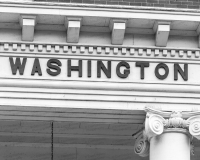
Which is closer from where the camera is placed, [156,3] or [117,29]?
[117,29]

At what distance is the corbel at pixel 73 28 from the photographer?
3084 centimetres

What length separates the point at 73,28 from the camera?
102ft

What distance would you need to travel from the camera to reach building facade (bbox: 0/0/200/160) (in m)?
30.8

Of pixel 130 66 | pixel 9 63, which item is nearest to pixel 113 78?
pixel 130 66

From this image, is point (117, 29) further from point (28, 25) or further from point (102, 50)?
point (28, 25)

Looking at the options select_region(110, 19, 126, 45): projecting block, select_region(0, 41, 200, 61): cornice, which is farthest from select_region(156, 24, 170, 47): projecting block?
select_region(110, 19, 126, 45): projecting block

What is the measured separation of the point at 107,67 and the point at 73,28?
5.14ft

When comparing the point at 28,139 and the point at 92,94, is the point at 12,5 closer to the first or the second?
the point at 92,94

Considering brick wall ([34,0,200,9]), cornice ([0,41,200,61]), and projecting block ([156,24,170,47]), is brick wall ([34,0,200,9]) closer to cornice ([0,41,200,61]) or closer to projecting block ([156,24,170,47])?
projecting block ([156,24,170,47])

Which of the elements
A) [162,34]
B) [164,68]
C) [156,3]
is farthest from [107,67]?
[156,3]

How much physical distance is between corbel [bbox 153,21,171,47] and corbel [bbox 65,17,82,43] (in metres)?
2.32

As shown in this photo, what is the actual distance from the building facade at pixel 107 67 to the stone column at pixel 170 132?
0.10ft

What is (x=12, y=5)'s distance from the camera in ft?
100

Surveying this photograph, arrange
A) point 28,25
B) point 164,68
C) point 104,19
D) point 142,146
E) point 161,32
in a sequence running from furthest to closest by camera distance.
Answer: point 142,146
point 164,68
point 161,32
point 104,19
point 28,25
